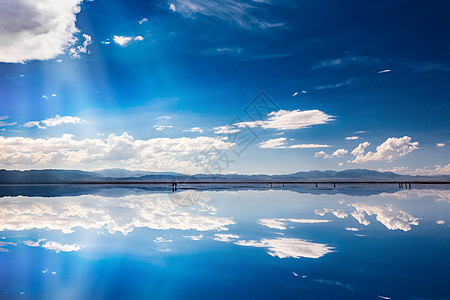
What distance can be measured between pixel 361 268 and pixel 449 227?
13591 millimetres

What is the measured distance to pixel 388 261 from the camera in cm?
1253

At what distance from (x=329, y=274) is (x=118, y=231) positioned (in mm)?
13776

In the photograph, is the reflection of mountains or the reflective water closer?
the reflective water

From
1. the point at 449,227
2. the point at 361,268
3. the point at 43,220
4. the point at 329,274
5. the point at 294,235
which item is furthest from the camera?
the point at 43,220

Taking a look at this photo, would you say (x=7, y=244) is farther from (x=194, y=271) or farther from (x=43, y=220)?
(x=194, y=271)

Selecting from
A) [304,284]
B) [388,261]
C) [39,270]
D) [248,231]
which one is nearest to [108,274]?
[39,270]

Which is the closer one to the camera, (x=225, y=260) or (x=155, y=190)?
(x=225, y=260)

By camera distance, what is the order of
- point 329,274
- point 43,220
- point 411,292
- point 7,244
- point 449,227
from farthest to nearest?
point 43,220, point 449,227, point 7,244, point 329,274, point 411,292

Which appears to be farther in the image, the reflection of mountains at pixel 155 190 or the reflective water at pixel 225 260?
the reflection of mountains at pixel 155 190

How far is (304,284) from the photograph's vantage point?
9914 millimetres

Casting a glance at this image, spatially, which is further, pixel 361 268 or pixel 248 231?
pixel 248 231

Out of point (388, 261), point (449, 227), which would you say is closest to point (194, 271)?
point (388, 261)

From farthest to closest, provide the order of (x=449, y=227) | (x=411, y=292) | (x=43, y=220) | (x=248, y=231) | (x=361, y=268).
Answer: (x=43, y=220) < (x=449, y=227) < (x=248, y=231) < (x=361, y=268) < (x=411, y=292)

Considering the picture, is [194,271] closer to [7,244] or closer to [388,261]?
[388,261]
